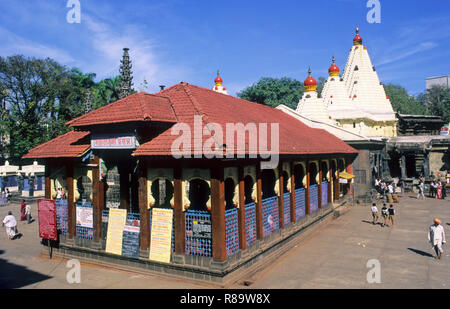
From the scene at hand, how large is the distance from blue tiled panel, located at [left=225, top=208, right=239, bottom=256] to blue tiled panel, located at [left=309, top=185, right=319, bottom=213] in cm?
756

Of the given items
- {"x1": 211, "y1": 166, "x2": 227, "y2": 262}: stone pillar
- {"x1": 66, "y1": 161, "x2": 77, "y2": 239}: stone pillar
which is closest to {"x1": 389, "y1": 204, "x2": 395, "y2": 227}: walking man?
{"x1": 211, "y1": 166, "x2": 227, "y2": 262}: stone pillar

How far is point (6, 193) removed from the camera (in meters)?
28.5

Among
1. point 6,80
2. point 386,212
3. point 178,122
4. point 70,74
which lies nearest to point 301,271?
point 178,122

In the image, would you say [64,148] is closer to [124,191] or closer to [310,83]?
[124,191]

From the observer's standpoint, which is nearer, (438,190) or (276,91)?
(438,190)

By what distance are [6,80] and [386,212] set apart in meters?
38.8

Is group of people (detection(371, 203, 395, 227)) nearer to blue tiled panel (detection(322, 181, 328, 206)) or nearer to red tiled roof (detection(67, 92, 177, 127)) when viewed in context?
blue tiled panel (detection(322, 181, 328, 206))

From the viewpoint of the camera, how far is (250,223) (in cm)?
1134

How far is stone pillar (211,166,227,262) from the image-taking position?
9.49 metres

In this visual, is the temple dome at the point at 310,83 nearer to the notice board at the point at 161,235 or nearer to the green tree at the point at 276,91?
the notice board at the point at 161,235

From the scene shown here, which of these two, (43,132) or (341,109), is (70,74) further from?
(341,109)

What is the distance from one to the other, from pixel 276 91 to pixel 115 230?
5215cm

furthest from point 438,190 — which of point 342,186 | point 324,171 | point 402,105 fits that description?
point 402,105
